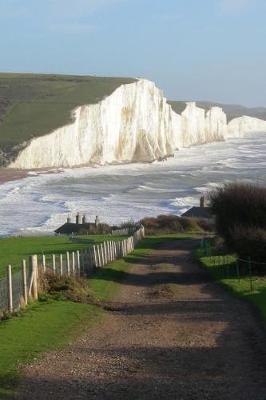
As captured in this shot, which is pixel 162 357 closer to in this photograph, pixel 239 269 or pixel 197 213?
pixel 239 269

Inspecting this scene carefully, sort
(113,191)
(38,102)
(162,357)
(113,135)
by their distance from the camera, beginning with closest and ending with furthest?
(162,357)
(113,191)
(113,135)
(38,102)

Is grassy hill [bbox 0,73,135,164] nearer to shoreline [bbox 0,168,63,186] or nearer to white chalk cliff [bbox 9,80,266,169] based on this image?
white chalk cliff [bbox 9,80,266,169]

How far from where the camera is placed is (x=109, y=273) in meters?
28.4

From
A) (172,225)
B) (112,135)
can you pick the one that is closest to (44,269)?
(172,225)

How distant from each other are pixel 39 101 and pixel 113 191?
58.4 m

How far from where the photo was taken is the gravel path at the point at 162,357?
33.6 ft

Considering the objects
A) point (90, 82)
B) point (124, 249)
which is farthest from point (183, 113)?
point (124, 249)

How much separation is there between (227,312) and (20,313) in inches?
190

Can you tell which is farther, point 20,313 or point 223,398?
point 20,313

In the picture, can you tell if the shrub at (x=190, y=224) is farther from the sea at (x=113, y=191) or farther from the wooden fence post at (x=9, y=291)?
the wooden fence post at (x=9, y=291)

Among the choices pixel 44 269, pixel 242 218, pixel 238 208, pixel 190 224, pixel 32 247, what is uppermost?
pixel 238 208

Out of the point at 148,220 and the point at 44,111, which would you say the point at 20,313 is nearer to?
the point at 148,220

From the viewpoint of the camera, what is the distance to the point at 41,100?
143000mm

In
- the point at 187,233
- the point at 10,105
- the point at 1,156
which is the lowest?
the point at 187,233
